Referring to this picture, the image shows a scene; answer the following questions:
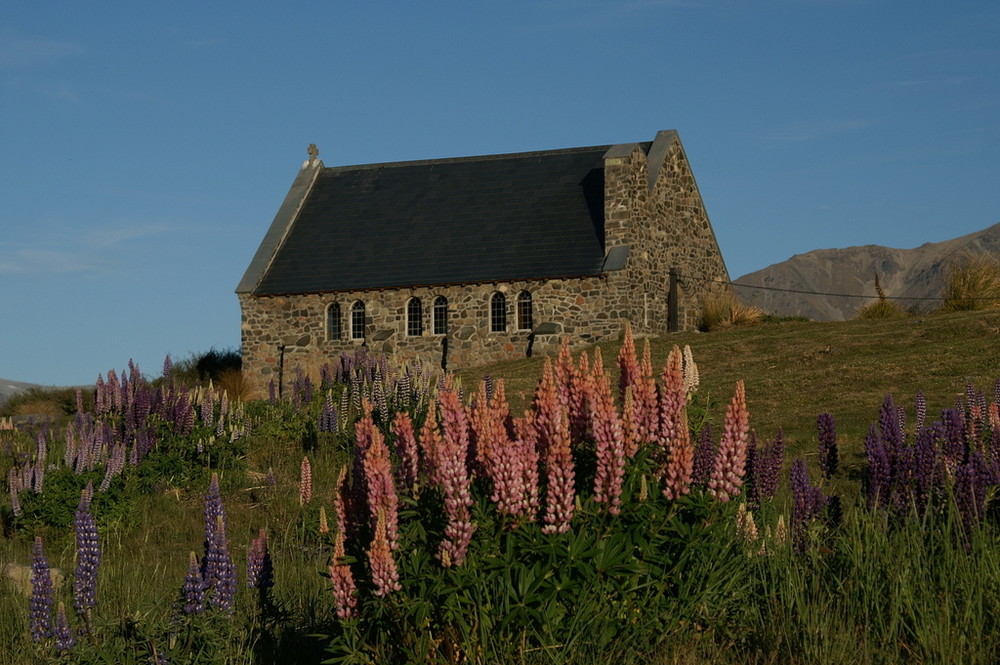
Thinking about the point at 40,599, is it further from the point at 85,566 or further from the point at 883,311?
the point at 883,311

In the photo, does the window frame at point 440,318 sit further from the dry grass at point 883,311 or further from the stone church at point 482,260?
the dry grass at point 883,311

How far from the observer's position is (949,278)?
3412 centimetres

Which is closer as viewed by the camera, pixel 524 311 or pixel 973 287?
pixel 973 287

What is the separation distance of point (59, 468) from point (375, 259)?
86.3ft

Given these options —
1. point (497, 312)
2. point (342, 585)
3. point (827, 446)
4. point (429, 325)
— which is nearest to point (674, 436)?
point (342, 585)

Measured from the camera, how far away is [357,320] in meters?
40.0

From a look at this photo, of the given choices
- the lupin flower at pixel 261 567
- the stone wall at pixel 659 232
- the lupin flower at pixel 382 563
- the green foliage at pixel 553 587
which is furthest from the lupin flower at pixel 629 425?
the stone wall at pixel 659 232

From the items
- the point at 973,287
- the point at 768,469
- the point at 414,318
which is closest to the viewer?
the point at 768,469

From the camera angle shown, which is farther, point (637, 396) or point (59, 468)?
point (59, 468)

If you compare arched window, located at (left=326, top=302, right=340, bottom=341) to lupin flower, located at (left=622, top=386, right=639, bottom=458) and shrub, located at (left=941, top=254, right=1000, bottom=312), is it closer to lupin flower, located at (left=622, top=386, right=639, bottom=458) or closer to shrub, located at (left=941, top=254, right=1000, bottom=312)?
shrub, located at (left=941, top=254, right=1000, bottom=312)

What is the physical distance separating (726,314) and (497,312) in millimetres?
7421

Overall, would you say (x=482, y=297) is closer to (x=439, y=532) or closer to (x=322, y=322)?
(x=322, y=322)

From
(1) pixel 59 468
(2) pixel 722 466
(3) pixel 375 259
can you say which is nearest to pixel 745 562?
(2) pixel 722 466

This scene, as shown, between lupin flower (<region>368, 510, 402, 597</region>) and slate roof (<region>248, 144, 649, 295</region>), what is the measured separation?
3030 cm
